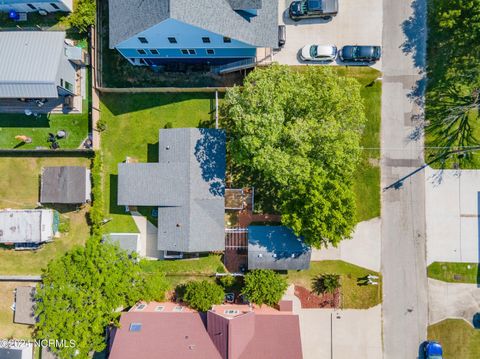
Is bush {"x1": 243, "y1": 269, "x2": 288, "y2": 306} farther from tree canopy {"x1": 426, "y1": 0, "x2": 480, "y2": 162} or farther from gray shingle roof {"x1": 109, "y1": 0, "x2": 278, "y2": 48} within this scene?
gray shingle roof {"x1": 109, "y1": 0, "x2": 278, "y2": 48}

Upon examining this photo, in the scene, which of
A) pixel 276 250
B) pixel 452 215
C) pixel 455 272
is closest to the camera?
pixel 276 250

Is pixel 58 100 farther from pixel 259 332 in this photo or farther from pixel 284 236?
pixel 259 332

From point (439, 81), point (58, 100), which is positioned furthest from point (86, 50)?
point (439, 81)

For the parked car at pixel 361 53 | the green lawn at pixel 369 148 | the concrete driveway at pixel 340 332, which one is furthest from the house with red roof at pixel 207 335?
the parked car at pixel 361 53

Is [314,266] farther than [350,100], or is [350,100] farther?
[314,266]

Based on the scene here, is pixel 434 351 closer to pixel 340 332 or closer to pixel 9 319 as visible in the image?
pixel 340 332

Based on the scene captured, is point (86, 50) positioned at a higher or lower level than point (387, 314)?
higher

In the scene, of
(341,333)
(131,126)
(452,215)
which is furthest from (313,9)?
(341,333)
